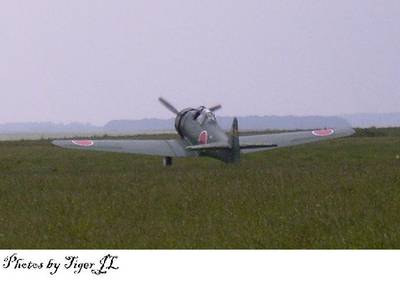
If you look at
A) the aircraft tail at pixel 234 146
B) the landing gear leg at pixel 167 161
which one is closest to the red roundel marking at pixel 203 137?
the landing gear leg at pixel 167 161

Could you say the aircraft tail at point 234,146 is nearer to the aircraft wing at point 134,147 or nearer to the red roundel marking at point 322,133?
the aircraft wing at point 134,147

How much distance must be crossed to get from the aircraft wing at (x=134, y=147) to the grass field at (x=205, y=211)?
31.9 feet

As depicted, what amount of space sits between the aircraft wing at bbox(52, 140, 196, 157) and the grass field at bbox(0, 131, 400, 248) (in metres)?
9.72

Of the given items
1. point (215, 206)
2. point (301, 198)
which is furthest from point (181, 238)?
point (301, 198)

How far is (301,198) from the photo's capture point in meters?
13.3

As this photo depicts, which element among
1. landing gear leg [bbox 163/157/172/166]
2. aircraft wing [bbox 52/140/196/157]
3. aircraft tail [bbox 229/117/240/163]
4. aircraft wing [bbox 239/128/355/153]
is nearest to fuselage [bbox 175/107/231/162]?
aircraft tail [bbox 229/117/240/163]

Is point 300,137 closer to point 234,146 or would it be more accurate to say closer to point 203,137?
point 203,137

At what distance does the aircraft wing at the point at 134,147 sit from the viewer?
97.0 feet

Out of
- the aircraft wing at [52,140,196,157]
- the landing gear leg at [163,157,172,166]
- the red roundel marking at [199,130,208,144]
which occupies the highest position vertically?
the red roundel marking at [199,130,208,144]

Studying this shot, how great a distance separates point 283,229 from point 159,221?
226cm

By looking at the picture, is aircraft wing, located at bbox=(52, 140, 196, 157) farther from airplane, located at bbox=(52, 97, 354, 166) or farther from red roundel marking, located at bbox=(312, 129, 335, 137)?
red roundel marking, located at bbox=(312, 129, 335, 137)

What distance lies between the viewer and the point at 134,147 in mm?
30625

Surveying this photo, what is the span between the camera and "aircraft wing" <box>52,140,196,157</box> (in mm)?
29562
